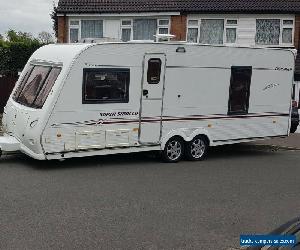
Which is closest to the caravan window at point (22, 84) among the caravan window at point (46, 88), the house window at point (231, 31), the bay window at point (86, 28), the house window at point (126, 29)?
the caravan window at point (46, 88)

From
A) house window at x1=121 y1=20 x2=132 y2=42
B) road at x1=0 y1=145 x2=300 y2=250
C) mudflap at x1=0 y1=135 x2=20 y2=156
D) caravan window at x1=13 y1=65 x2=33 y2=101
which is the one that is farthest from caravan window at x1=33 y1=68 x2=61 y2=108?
house window at x1=121 y1=20 x2=132 y2=42

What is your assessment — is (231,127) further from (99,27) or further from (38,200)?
(99,27)

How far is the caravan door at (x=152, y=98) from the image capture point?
11.3 metres

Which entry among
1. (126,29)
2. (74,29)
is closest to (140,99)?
(126,29)

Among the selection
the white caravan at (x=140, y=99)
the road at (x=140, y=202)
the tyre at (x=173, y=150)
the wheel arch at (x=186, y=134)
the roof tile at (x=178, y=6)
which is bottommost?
the road at (x=140, y=202)

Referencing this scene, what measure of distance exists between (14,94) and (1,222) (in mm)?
5347

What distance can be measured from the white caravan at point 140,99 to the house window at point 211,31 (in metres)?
11.2

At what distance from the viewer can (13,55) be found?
24.0 meters

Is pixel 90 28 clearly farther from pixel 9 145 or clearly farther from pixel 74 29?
pixel 9 145

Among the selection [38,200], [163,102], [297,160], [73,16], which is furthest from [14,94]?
[73,16]

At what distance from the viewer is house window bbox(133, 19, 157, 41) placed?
2506cm

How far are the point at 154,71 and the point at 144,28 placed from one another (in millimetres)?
14313

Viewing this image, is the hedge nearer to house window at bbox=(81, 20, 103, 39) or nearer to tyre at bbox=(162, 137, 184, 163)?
house window at bbox=(81, 20, 103, 39)

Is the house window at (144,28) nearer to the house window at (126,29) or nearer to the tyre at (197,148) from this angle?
the house window at (126,29)
